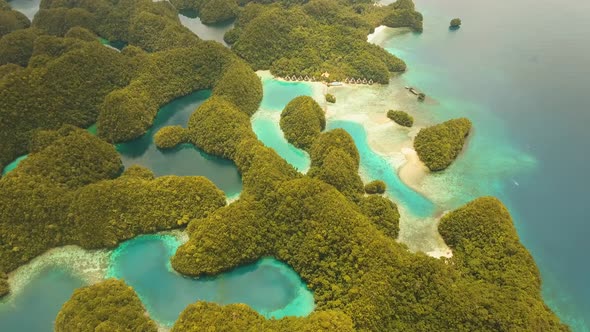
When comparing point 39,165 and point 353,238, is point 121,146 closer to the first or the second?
point 39,165

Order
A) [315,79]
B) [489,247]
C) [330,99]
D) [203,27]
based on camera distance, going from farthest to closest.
Answer: 1. [203,27]
2. [315,79]
3. [330,99]
4. [489,247]

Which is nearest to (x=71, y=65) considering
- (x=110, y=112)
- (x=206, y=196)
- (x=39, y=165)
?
(x=110, y=112)

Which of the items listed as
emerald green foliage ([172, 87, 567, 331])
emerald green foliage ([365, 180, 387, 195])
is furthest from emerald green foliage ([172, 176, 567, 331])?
emerald green foliage ([365, 180, 387, 195])

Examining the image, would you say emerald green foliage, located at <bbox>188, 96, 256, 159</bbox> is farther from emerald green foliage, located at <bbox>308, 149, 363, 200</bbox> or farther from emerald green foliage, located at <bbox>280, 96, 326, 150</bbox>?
emerald green foliage, located at <bbox>308, 149, 363, 200</bbox>

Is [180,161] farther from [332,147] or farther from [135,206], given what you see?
[332,147]

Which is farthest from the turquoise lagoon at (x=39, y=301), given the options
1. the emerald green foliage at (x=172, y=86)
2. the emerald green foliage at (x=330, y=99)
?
the emerald green foliage at (x=330, y=99)

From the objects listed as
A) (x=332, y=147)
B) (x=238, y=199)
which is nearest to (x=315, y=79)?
(x=332, y=147)
